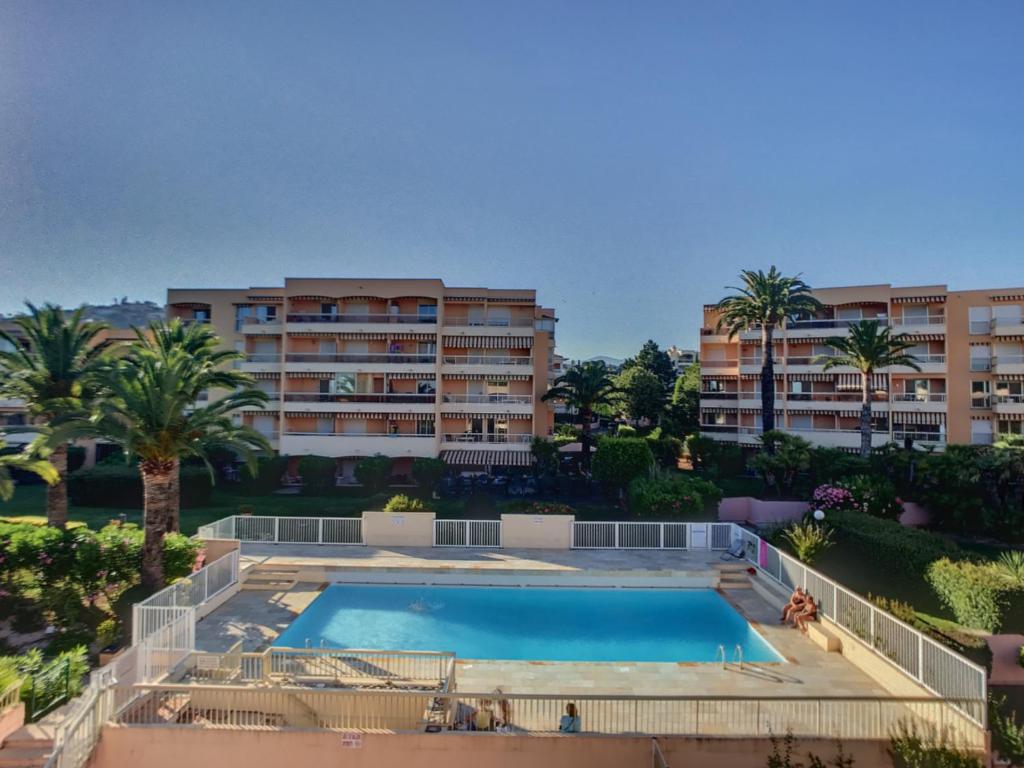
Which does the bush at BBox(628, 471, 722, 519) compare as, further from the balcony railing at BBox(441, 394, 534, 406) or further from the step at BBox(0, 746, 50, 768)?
the step at BBox(0, 746, 50, 768)

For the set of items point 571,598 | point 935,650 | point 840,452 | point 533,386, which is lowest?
point 571,598

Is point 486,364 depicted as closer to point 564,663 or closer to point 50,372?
point 50,372

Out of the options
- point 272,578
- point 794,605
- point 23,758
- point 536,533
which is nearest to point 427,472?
point 536,533

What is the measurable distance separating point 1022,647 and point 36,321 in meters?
31.2

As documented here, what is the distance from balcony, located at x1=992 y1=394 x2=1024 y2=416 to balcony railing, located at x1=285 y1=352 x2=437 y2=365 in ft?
120

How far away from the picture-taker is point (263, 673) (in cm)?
1098

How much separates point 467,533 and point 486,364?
17.5m

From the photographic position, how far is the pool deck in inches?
478

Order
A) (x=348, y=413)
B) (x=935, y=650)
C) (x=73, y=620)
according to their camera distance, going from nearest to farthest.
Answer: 1. (x=935, y=650)
2. (x=73, y=620)
3. (x=348, y=413)

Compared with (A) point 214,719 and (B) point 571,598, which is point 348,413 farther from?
(A) point 214,719

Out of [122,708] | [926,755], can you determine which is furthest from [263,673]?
[926,755]

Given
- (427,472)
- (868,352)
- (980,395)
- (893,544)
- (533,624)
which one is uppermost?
(868,352)

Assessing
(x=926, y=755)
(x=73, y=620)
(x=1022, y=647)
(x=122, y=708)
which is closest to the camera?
(x=926, y=755)

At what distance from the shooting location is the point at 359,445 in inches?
1447
